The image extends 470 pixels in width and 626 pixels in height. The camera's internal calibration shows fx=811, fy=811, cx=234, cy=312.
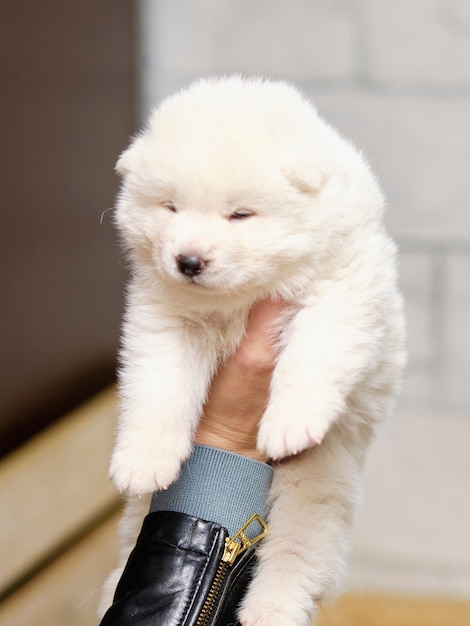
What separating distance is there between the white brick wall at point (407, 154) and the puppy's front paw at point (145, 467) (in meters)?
1.34

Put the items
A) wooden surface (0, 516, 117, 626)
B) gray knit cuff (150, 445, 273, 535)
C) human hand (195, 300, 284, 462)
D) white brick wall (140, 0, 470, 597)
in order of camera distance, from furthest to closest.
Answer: white brick wall (140, 0, 470, 597) < wooden surface (0, 516, 117, 626) < human hand (195, 300, 284, 462) < gray knit cuff (150, 445, 273, 535)

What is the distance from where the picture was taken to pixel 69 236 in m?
2.08

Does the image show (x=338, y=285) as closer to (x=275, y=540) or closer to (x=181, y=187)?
(x=181, y=187)

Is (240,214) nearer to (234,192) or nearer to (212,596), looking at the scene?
(234,192)

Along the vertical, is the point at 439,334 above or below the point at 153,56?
below

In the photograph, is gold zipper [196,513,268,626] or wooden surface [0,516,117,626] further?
wooden surface [0,516,117,626]

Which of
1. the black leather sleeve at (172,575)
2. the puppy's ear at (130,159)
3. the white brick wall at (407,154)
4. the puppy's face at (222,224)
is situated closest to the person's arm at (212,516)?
the black leather sleeve at (172,575)

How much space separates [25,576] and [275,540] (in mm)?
808

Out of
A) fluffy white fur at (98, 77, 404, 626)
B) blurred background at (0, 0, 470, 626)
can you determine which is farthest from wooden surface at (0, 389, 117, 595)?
fluffy white fur at (98, 77, 404, 626)

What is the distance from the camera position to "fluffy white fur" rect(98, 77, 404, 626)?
1.12 meters

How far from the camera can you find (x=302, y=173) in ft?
3.70

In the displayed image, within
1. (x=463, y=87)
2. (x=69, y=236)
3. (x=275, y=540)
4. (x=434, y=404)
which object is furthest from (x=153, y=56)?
(x=275, y=540)

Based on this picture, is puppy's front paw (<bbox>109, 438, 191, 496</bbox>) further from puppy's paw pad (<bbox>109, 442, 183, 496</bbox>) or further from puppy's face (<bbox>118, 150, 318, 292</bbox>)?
puppy's face (<bbox>118, 150, 318, 292</bbox>)

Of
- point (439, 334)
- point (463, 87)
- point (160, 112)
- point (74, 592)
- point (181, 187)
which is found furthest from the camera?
point (439, 334)
